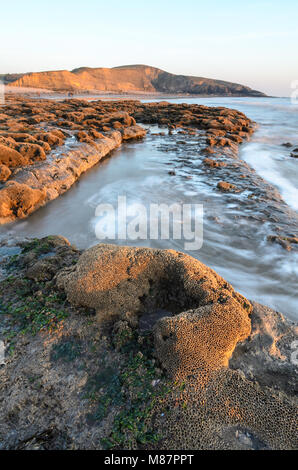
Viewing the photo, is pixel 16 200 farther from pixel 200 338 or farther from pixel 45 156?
pixel 200 338

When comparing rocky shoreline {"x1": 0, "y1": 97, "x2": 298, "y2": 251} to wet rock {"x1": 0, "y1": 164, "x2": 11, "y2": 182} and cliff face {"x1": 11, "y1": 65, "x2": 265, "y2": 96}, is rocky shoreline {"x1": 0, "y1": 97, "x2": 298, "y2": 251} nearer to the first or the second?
wet rock {"x1": 0, "y1": 164, "x2": 11, "y2": 182}

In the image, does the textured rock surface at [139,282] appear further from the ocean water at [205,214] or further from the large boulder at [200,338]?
the ocean water at [205,214]

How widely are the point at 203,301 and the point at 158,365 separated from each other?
2.60 ft

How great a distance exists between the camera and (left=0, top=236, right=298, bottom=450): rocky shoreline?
193 centimetres

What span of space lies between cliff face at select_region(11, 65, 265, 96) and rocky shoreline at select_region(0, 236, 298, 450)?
11235cm

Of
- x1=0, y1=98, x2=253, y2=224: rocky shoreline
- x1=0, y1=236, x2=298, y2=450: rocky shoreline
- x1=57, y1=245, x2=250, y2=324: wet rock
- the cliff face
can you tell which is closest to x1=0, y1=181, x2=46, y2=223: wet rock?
x1=0, y1=98, x2=253, y2=224: rocky shoreline

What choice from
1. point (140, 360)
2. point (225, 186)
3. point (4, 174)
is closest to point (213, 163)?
point (225, 186)

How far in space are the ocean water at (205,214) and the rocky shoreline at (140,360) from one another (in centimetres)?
182

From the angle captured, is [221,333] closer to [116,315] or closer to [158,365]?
[158,365]

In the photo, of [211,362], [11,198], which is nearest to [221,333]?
[211,362]

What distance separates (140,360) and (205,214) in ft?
17.6

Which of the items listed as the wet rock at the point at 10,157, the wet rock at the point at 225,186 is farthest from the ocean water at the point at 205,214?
the wet rock at the point at 10,157

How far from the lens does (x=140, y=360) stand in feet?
7.82
